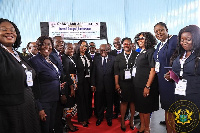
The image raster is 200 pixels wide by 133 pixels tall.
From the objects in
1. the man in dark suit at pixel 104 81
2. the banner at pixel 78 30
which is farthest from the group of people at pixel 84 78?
the banner at pixel 78 30

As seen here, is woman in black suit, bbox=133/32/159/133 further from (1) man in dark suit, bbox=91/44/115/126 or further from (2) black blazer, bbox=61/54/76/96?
(2) black blazer, bbox=61/54/76/96

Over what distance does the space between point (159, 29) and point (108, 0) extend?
488 cm

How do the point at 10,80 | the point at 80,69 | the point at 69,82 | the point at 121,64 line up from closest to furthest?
the point at 10,80
the point at 69,82
the point at 121,64
the point at 80,69

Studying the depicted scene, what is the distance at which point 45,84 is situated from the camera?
1.86 m

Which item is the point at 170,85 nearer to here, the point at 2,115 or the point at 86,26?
the point at 2,115

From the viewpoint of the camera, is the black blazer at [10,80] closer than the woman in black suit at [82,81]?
Yes

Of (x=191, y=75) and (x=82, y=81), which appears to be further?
(x=82, y=81)

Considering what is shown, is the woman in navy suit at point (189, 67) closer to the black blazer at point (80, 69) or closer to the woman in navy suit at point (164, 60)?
the woman in navy suit at point (164, 60)

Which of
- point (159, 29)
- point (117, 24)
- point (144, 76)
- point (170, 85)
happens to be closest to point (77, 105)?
point (144, 76)

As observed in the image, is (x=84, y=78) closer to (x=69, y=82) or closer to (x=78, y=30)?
(x=69, y=82)

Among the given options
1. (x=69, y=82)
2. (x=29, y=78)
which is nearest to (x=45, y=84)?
(x=29, y=78)

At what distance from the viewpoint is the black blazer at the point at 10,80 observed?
1233 millimetres

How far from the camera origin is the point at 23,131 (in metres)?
1.36

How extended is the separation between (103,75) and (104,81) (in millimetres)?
124
